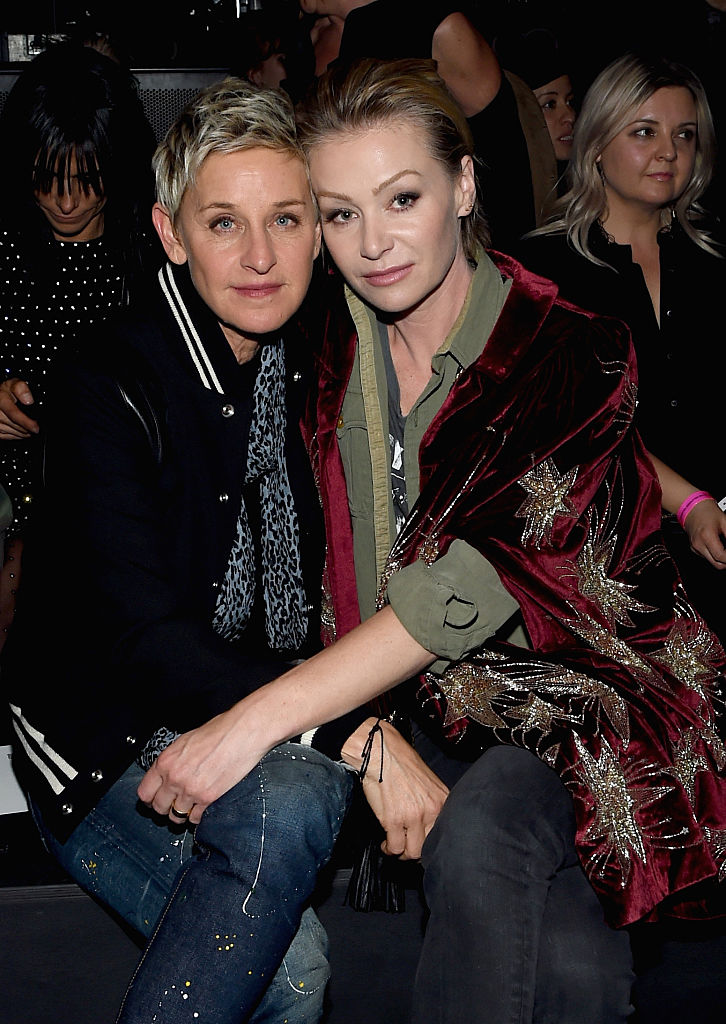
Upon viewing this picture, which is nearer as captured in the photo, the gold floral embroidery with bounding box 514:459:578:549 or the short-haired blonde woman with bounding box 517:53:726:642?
the gold floral embroidery with bounding box 514:459:578:549

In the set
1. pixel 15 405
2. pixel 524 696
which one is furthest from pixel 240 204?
pixel 15 405

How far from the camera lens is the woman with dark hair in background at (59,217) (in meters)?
2.27

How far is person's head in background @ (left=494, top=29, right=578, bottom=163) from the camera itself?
12.9ft

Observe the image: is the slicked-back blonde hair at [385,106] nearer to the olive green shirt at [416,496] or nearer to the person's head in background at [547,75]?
the olive green shirt at [416,496]

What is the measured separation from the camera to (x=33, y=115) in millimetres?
2254

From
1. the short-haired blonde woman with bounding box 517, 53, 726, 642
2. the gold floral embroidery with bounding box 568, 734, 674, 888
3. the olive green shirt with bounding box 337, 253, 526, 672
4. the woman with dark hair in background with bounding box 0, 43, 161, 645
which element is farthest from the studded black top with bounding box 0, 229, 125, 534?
the gold floral embroidery with bounding box 568, 734, 674, 888

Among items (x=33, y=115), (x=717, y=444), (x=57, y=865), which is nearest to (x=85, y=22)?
(x=33, y=115)

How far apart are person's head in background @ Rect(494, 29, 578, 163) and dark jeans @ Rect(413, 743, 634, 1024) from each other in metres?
2.91

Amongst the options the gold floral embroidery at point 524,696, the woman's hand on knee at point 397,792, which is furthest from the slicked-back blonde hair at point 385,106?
the woman's hand on knee at point 397,792

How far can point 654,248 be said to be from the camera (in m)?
2.55

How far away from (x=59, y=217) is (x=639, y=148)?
4.36 ft

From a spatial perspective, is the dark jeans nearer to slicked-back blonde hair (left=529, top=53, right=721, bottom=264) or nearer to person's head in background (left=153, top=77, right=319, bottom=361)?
person's head in background (left=153, top=77, right=319, bottom=361)

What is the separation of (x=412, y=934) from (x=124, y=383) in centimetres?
104

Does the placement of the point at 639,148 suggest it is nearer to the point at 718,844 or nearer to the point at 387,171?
the point at 387,171
